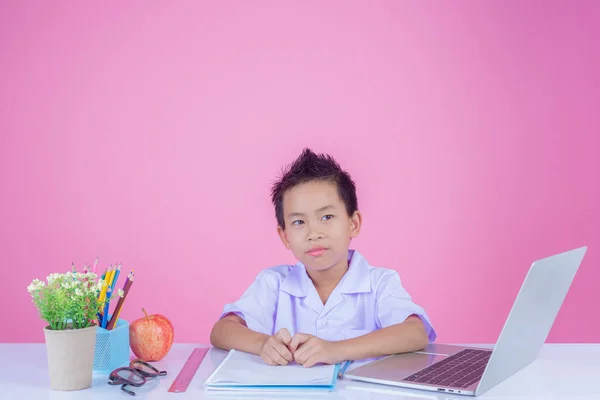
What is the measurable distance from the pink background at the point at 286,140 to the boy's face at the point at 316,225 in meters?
1.53

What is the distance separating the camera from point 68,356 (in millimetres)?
1356

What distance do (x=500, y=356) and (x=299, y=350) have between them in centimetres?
41

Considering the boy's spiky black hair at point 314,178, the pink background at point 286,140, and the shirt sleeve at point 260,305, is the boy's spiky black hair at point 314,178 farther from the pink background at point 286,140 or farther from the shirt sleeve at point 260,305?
the pink background at point 286,140

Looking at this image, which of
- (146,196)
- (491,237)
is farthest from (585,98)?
(146,196)

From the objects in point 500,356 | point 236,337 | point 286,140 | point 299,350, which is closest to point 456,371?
point 500,356

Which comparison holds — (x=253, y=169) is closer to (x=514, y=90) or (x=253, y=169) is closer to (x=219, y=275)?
(x=219, y=275)

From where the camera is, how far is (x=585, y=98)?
3.51 m

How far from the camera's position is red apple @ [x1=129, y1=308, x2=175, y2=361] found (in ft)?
5.27

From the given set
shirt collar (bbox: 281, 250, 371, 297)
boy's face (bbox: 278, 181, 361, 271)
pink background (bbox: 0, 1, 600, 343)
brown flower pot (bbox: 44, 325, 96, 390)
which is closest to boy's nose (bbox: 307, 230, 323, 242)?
boy's face (bbox: 278, 181, 361, 271)

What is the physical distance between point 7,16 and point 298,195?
2.28 metres

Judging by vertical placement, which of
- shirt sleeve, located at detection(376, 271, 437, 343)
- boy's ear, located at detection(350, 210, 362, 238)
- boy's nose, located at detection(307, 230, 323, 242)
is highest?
boy's ear, located at detection(350, 210, 362, 238)

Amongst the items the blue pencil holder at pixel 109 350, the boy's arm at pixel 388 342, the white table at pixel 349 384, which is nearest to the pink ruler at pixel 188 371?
the white table at pixel 349 384

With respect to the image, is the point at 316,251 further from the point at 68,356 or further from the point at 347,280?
the point at 68,356

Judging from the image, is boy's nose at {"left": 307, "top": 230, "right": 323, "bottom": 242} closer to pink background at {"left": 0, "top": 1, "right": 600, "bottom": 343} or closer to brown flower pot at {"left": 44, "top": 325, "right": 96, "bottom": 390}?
brown flower pot at {"left": 44, "top": 325, "right": 96, "bottom": 390}
